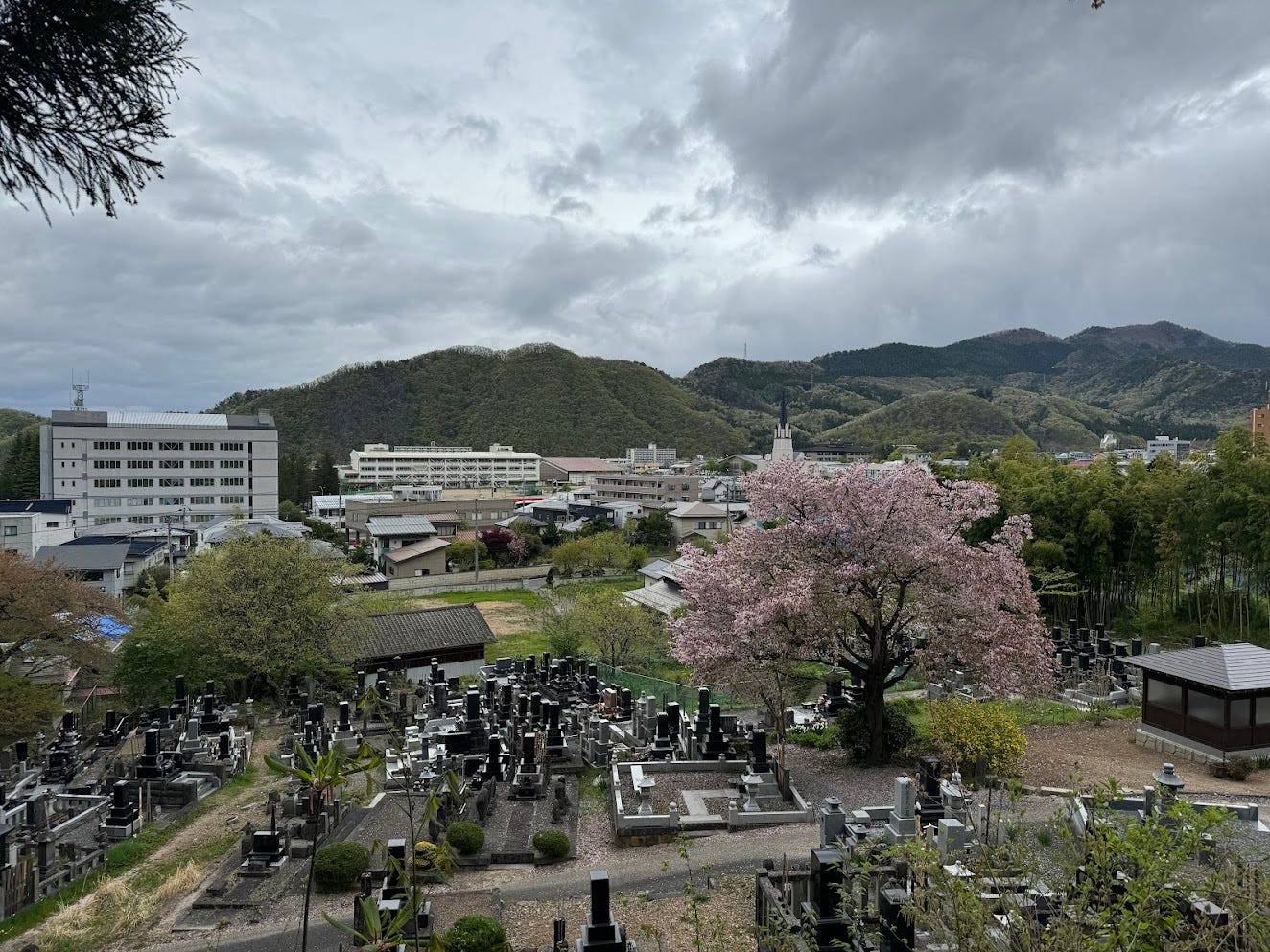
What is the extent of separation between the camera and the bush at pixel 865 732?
14945 millimetres

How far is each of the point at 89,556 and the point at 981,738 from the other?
127 ft

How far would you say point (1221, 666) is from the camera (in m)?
14.8

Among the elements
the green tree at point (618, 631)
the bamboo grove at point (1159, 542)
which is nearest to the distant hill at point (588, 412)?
the bamboo grove at point (1159, 542)

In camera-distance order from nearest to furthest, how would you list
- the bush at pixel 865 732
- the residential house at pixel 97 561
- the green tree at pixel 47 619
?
the bush at pixel 865 732 < the green tree at pixel 47 619 < the residential house at pixel 97 561

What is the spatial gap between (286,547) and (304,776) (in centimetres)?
2232

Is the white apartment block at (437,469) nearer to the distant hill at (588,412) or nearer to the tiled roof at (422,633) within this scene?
the distant hill at (588,412)

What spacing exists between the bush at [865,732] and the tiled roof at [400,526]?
135ft

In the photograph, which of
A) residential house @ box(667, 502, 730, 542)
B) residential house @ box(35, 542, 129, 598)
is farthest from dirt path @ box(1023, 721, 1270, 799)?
residential house @ box(667, 502, 730, 542)

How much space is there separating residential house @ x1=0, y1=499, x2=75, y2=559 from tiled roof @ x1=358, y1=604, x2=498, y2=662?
2080cm

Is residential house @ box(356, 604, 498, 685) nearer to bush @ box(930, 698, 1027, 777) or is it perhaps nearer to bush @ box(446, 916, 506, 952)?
bush @ box(930, 698, 1027, 777)

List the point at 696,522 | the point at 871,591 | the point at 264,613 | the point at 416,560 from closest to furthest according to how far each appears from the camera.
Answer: the point at 871,591
the point at 264,613
the point at 416,560
the point at 696,522

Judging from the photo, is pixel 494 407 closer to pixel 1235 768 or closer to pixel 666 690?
pixel 666 690

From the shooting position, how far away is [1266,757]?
47.8ft

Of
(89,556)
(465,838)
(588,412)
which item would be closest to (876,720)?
(465,838)
